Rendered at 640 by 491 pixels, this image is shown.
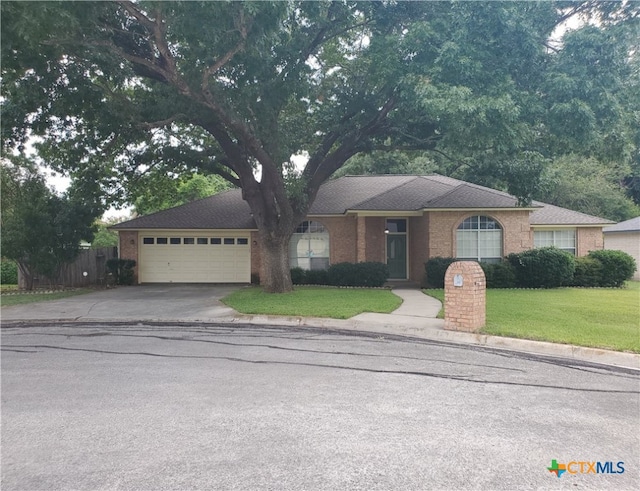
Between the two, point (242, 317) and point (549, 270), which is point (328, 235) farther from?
point (242, 317)

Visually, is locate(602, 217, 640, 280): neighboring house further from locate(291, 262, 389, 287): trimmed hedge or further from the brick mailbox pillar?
the brick mailbox pillar

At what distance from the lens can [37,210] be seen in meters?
16.9

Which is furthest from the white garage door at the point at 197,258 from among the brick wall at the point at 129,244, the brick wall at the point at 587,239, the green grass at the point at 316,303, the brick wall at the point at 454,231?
the brick wall at the point at 587,239

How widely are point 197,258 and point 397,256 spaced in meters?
9.34

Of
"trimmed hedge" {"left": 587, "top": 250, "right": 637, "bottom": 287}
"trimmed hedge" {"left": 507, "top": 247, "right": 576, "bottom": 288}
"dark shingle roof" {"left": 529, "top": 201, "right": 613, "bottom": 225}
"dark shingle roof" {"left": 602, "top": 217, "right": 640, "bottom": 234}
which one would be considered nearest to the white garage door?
"trimmed hedge" {"left": 507, "top": 247, "right": 576, "bottom": 288}

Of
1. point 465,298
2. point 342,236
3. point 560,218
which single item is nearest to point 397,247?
point 342,236

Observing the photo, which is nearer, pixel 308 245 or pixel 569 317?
pixel 569 317

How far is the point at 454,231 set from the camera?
58.9 ft

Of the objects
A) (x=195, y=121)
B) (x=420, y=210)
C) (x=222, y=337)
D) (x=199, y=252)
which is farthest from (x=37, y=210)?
(x=420, y=210)

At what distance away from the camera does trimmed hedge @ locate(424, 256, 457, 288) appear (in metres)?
17.1

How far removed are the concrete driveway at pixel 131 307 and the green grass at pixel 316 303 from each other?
2.21 feet

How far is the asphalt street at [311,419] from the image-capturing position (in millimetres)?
3410

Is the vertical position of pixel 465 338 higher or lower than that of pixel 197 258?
lower

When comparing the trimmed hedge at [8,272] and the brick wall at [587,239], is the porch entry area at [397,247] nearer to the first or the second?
the brick wall at [587,239]
